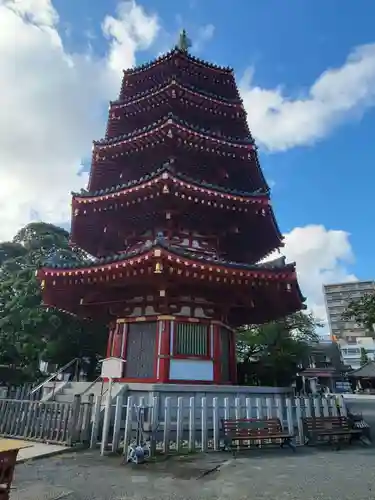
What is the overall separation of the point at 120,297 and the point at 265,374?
15734 mm

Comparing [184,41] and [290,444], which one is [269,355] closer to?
[290,444]

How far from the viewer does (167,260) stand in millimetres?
9688

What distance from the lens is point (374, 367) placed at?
56312 millimetres

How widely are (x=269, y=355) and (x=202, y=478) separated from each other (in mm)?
21320

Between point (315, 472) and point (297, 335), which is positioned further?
point (297, 335)

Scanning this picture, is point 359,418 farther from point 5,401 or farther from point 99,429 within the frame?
point 5,401

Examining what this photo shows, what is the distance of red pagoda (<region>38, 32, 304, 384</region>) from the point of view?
10.6m

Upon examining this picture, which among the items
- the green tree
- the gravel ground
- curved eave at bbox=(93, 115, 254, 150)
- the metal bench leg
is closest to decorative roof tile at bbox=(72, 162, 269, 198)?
curved eave at bbox=(93, 115, 254, 150)

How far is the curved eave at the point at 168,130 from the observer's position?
13320mm

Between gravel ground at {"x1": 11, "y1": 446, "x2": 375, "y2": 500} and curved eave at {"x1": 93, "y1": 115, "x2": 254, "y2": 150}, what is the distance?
1086 cm

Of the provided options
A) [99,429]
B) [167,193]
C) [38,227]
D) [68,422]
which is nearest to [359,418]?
[99,429]

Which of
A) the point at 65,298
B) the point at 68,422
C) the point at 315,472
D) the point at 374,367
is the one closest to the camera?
the point at 315,472

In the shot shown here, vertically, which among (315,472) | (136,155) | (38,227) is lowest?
(315,472)

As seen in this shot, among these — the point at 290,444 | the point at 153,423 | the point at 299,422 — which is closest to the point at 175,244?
the point at 153,423
